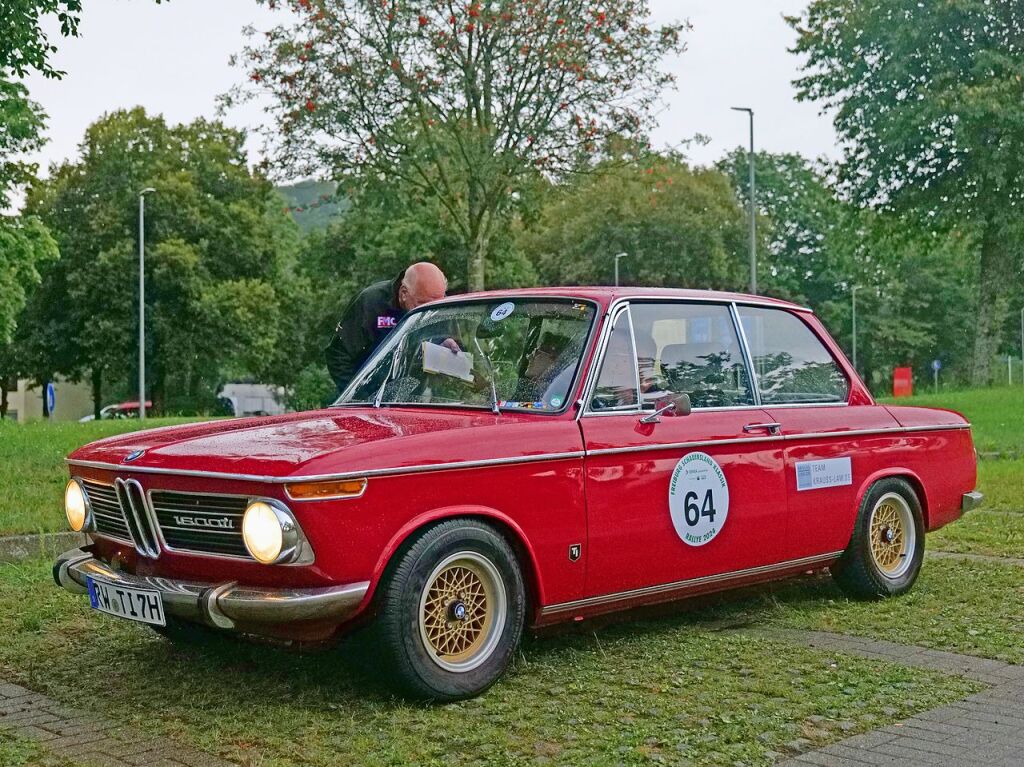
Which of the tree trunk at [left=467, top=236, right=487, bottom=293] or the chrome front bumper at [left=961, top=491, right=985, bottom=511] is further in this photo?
the tree trunk at [left=467, top=236, right=487, bottom=293]

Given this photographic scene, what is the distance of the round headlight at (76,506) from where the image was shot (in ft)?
18.1

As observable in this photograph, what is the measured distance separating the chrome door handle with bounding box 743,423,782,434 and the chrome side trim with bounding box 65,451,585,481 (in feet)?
3.98

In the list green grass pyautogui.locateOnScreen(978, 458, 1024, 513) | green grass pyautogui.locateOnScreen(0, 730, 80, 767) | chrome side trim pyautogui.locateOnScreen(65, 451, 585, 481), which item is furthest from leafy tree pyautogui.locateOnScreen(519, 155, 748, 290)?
green grass pyautogui.locateOnScreen(0, 730, 80, 767)

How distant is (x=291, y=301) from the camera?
51.2 m

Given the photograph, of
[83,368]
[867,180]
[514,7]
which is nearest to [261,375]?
[83,368]

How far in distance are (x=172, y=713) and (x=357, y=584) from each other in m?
0.96

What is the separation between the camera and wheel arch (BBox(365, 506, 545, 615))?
15.3ft

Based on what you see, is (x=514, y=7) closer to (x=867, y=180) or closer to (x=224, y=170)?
(x=867, y=180)

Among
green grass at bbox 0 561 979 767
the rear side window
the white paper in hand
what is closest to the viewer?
green grass at bbox 0 561 979 767

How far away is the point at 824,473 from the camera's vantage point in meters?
6.54

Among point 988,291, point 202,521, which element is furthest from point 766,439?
point 988,291

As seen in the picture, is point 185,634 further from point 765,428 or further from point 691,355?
point 765,428

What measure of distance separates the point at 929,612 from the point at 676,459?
6.37 feet

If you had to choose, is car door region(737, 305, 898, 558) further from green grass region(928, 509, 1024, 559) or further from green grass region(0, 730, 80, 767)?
green grass region(0, 730, 80, 767)
